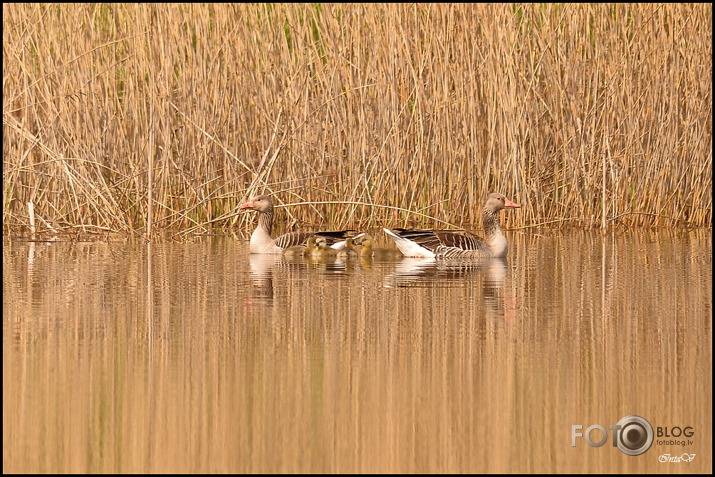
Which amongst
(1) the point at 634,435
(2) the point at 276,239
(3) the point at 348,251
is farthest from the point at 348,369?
(2) the point at 276,239

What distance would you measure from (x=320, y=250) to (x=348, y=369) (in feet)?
15.8

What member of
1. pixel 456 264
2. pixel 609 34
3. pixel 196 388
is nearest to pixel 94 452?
pixel 196 388

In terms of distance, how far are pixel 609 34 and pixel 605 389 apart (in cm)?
773

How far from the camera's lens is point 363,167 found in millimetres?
11789

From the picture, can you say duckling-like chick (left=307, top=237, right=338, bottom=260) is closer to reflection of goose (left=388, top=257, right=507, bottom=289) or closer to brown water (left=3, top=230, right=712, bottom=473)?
reflection of goose (left=388, top=257, right=507, bottom=289)

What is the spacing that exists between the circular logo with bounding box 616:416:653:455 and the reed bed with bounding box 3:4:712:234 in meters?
7.57

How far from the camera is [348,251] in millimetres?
9898

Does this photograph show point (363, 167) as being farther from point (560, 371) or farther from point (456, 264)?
point (560, 371)

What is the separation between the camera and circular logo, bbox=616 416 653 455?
12.9ft

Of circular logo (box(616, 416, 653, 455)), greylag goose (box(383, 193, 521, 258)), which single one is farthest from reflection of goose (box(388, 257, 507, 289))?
circular logo (box(616, 416, 653, 455))
